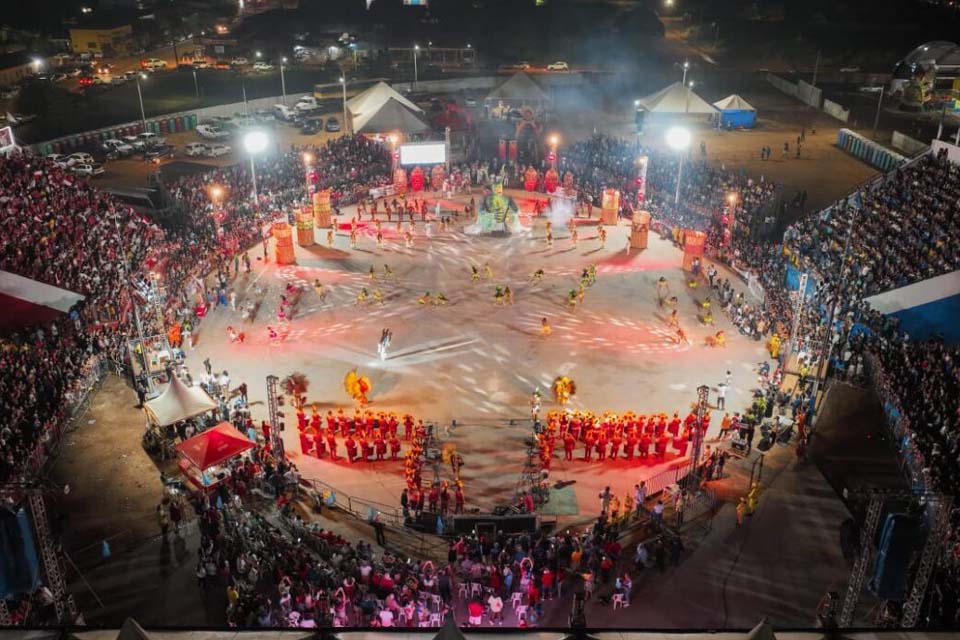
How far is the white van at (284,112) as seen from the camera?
199 feet

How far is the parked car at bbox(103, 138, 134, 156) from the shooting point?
4978 cm

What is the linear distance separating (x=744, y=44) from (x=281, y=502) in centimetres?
7844

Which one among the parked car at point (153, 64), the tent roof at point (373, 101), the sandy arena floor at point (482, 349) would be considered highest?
the tent roof at point (373, 101)

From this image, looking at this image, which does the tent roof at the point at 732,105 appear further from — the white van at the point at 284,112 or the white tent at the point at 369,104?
the white van at the point at 284,112

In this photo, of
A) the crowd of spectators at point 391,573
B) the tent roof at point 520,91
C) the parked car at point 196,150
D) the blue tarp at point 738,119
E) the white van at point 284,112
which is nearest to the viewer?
the crowd of spectators at point 391,573

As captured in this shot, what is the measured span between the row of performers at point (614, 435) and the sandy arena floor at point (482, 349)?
1.44 ft

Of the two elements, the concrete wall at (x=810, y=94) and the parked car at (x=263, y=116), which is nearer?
the parked car at (x=263, y=116)

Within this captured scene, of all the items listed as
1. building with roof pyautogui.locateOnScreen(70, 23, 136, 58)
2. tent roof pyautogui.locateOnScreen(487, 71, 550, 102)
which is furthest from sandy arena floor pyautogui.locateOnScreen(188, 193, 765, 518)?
building with roof pyautogui.locateOnScreen(70, 23, 136, 58)

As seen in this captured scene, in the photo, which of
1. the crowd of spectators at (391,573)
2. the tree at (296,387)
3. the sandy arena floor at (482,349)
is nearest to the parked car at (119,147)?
the sandy arena floor at (482,349)

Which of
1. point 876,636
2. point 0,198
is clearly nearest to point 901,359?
point 876,636

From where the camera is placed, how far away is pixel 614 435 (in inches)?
898

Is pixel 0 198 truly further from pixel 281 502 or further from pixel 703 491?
pixel 703 491

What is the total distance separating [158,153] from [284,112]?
12696 millimetres

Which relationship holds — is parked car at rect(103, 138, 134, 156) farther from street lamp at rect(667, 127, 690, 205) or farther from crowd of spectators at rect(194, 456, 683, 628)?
crowd of spectators at rect(194, 456, 683, 628)
